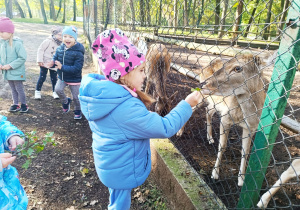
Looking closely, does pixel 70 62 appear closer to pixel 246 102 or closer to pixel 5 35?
pixel 5 35

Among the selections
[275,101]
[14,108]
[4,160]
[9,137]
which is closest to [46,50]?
[14,108]

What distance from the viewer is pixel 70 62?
4.47 metres

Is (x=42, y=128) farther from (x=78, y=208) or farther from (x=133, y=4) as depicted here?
(x=133, y=4)

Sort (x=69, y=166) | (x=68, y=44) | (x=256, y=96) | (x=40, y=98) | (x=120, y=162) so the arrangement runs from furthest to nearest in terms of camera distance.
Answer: (x=40, y=98) < (x=68, y=44) < (x=69, y=166) < (x=256, y=96) < (x=120, y=162)

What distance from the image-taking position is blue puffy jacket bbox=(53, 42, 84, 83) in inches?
173

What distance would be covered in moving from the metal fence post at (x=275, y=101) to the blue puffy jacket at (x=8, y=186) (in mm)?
1762

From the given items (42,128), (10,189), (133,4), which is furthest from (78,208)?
(133,4)

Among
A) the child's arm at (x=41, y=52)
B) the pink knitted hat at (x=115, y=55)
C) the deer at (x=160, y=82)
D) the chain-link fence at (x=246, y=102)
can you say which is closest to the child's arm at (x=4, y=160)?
the pink knitted hat at (x=115, y=55)

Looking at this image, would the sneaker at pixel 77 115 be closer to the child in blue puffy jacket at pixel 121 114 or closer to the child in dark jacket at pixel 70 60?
the child in dark jacket at pixel 70 60

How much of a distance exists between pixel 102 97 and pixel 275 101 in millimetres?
1158

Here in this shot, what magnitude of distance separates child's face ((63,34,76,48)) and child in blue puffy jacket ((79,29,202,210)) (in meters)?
2.92

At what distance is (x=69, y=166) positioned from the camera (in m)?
3.29

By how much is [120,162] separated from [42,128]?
2.99m

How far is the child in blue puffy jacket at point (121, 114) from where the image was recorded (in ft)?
5.36
